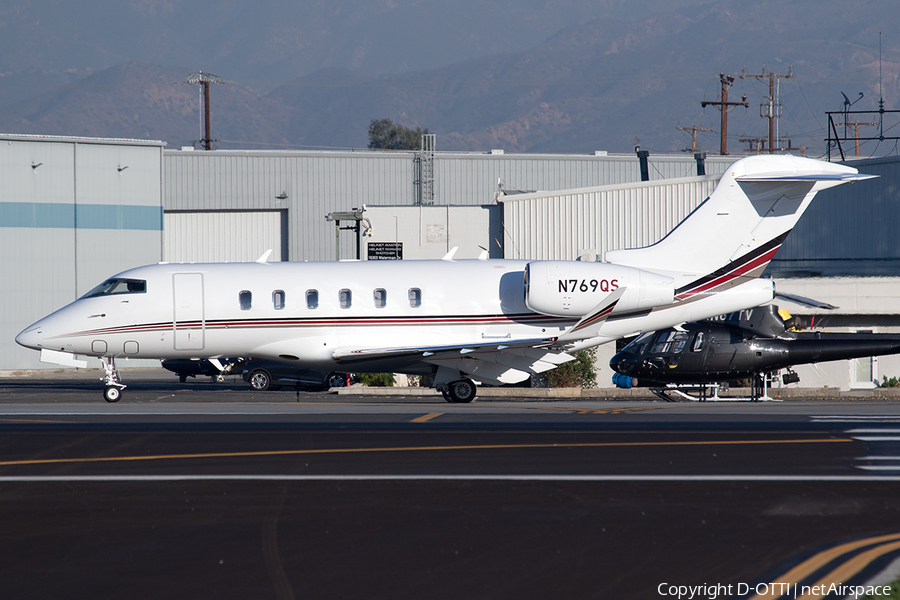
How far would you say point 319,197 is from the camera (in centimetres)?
5500

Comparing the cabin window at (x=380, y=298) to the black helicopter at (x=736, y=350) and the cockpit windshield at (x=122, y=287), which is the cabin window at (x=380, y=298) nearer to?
the cockpit windshield at (x=122, y=287)

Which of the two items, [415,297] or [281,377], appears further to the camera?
[281,377]

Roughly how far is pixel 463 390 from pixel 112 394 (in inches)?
324

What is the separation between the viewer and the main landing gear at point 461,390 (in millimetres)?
22375

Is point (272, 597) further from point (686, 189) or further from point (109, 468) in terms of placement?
point (686, 189)

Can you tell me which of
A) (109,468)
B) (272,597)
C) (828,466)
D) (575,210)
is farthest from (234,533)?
(575,210)

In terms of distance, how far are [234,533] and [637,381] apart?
20.7 meters

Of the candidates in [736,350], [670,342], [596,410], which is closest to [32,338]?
[596,410]

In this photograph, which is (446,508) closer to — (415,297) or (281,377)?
(415,297)

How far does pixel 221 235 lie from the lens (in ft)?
183

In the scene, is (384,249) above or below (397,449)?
above

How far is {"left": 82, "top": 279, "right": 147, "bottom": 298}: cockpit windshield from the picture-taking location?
73.8 ft

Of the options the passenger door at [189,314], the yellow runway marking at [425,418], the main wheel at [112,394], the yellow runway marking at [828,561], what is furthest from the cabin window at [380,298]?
the yellow runway marking at [828,561]

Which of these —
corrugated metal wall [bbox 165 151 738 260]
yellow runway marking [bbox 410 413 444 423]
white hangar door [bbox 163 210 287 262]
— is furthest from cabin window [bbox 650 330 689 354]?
white hangar door [bbox 163 210 287 262]
